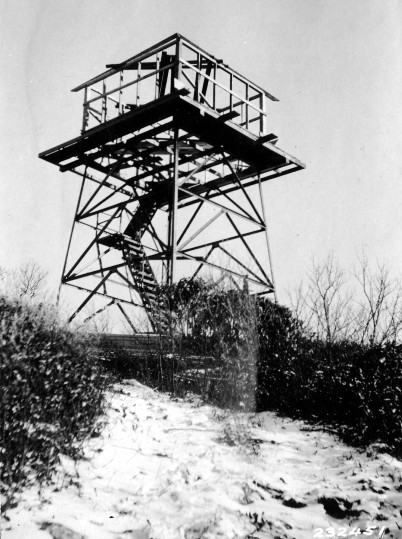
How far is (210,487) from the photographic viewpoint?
6086 mm

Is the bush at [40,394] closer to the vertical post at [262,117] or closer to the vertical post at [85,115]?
the vertical post at [85,115]

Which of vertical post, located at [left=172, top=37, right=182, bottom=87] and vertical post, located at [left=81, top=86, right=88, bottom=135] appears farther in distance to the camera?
vertical post, located at [left=81, top=86, right=88, bottom=135]

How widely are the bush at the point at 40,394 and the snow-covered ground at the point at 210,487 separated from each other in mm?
269

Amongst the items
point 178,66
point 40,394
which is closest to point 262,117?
point 178,66

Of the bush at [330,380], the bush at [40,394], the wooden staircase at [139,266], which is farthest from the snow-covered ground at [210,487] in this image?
the wooden staircase at [139,266]

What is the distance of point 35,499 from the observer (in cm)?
522

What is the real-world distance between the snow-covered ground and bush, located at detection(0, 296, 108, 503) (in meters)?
0.27

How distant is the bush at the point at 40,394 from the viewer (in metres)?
5.36

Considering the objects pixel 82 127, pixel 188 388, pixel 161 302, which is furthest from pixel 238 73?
pixel 188 388

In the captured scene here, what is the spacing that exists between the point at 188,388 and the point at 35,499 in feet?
17.7

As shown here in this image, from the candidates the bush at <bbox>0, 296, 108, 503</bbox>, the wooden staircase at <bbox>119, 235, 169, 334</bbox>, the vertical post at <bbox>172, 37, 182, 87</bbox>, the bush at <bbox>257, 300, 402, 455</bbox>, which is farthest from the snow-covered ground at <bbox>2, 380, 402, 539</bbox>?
the vertical post at <bbox>172, 37, 182, 87</bbox>

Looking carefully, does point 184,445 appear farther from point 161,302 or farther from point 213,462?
point 161,302

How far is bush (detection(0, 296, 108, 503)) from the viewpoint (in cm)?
536

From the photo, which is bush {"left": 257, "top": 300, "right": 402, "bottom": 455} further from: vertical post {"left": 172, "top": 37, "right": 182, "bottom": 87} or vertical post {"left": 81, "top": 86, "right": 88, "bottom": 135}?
vertical post {"left": 81, "top": 86, "right": 88, "bottom": 135}
